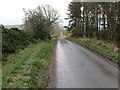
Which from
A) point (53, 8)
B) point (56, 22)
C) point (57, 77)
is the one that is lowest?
point (57, 77)

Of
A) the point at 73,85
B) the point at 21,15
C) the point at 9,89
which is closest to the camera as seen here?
the point at 9,89

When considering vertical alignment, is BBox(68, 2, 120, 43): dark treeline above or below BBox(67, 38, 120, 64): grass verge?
above

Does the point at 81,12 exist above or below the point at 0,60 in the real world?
above

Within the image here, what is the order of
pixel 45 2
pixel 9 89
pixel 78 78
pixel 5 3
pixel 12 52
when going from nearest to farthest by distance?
pixel 9 89, pixel 78 78, pixel 12 52, pixel 5 3, pixel 45 2

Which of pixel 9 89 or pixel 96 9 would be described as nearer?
pixel 9 89

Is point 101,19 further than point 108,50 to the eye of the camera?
Yes

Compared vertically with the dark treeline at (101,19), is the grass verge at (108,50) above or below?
below

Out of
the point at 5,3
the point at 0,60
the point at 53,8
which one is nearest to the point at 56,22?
the point at 53,8

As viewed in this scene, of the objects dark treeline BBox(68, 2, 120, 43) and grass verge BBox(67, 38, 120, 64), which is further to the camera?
dark treeline BBox(68, 2, 120, 43)

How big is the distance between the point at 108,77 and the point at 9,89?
4.34 m

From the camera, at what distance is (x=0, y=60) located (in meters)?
8.91

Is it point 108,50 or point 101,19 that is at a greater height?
point 101,19

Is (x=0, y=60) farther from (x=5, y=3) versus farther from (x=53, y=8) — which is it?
(x=53, y=8)

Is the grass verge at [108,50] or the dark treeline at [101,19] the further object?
the dark treeline at [101,19]
